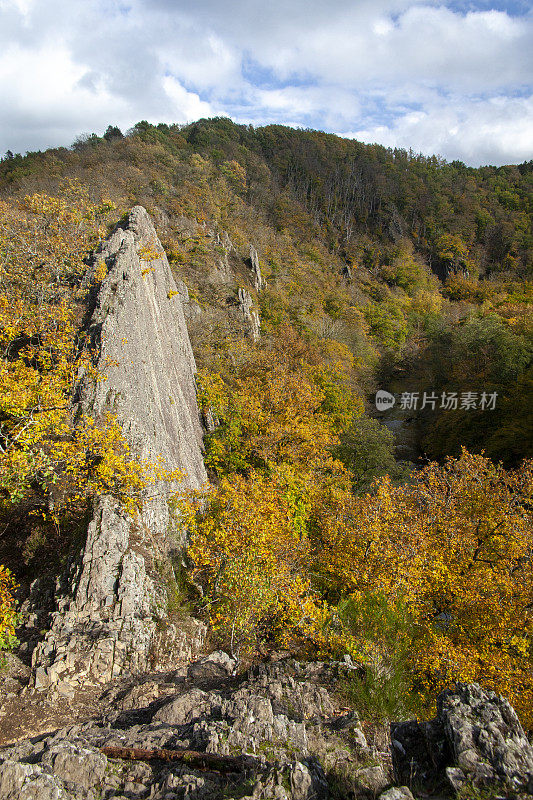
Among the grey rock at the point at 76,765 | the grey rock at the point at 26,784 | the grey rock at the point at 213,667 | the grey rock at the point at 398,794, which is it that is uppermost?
the grey rock at the point at 398,794

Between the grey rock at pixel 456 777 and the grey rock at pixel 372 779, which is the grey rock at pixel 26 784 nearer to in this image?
the grey rock at pixel 372 779

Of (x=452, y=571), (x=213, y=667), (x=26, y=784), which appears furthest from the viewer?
(x=452, y=571)

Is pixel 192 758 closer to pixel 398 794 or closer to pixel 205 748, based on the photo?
pixel 205 748

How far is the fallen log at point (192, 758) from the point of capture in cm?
620

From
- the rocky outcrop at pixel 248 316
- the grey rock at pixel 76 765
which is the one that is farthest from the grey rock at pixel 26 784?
the rocky outcrop at pixel 248 316

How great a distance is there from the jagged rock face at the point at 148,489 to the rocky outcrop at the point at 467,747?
682cm

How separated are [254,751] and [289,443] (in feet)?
65.6

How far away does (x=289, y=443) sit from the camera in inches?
1034

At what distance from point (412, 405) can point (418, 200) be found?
86.8 m

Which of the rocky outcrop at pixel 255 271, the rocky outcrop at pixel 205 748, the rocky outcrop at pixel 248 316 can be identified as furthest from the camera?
the rocky outcrop at pixel 255 271

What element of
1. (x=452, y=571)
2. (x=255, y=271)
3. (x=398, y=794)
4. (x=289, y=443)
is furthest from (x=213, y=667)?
(x=255, y=271)

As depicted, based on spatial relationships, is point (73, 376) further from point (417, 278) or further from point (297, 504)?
point (417, 278)

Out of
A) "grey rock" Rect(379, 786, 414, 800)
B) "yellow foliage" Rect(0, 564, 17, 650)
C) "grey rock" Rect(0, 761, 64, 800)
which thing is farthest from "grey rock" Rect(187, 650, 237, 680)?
"grey rock" Rect(379, 786, 414, 800)

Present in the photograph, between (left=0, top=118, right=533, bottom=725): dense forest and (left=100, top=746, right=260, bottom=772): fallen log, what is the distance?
13.7 ft
